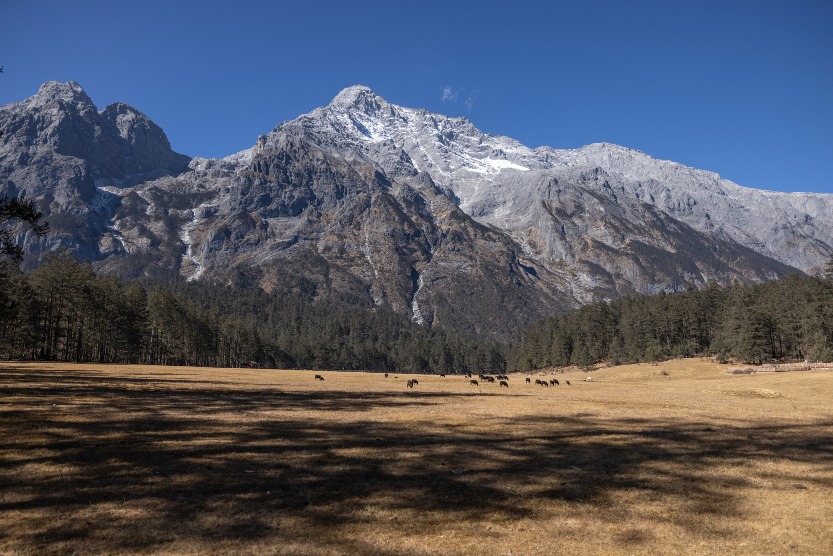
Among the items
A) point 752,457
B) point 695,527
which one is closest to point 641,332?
point 752,457

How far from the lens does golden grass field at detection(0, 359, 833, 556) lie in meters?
8.70

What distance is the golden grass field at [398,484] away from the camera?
8695 millimetres

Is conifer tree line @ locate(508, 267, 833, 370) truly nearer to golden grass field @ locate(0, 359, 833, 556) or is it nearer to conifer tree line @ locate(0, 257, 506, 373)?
golden grass field @ locate(0, 359, 833, 556)

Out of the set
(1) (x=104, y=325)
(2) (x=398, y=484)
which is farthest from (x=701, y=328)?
(2) (x=398, y=484)

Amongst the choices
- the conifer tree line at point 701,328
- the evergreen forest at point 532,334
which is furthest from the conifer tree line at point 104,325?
the conifer tree line at point 701,328

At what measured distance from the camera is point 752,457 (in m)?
15.8

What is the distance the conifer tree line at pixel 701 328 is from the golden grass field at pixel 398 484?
238 feet

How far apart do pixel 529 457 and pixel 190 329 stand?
11290 centimetres

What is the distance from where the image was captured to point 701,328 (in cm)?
11750

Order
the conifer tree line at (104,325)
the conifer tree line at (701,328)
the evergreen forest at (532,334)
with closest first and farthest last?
1. the conifer tree line at (104,325)
2. the evergreen forest at (532,334)
3. the conifer tree line at (701,328)

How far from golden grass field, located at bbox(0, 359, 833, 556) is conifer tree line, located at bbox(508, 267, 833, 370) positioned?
238ft

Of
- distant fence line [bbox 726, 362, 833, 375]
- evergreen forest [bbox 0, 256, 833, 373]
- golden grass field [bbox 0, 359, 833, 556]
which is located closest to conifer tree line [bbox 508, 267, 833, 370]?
evergreen forest [bbox 0, 256, 833, 373]

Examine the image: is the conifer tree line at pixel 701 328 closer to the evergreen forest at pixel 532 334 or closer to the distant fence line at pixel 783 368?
the evergreen forest at pixel 532 334

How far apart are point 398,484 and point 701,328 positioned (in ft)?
410
